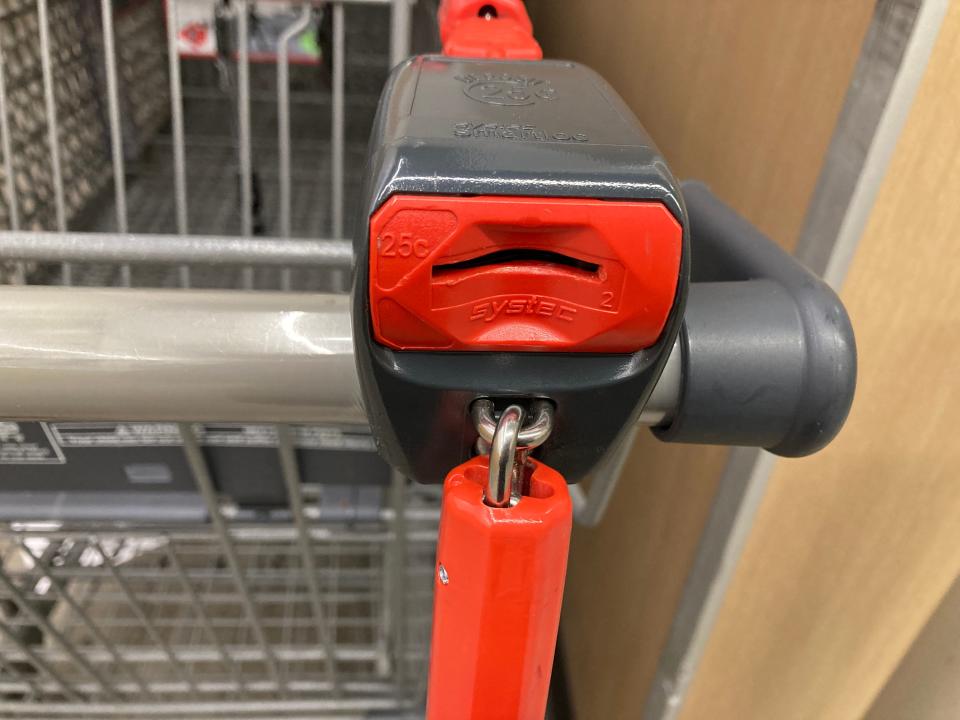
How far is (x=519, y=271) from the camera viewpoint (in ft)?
0.73

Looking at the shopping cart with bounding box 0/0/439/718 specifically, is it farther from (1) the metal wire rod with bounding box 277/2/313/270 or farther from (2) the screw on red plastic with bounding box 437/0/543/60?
(2) the screw on red plastic with bounding box 437/0/543/60

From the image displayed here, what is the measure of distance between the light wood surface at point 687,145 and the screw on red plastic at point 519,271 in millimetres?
232

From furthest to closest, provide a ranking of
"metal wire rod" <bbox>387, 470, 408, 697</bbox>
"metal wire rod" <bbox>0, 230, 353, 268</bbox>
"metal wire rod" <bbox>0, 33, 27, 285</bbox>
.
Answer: "metal wire rod" <bbox>0, 33, 27, 285</bbox>
"metal wire rod" <bbox>387, 470, 408, 697</bbox>
"metal wire rod" <bbox>0, 230, 353, 268</bbox>

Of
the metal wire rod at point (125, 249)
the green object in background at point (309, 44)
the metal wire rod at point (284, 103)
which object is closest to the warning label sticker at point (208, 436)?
the metal wire rod at point (125, 249)

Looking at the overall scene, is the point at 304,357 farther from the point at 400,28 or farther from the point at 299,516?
the point at 400,28

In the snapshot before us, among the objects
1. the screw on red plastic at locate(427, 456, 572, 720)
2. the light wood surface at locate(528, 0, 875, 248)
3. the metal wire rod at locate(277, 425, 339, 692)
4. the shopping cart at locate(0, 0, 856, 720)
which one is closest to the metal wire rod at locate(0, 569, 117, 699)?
the shopping cart at locate(0, 0, 856, 720)

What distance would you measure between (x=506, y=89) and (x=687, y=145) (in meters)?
0.36

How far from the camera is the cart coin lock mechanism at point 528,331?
218 mm

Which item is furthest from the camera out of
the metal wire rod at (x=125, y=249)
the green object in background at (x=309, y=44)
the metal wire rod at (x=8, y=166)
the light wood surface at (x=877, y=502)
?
the green object in background at (x=309, y=44)

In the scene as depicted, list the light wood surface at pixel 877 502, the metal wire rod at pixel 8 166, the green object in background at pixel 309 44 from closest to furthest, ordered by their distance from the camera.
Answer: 1. the light wood surface at pixel 877 502
2. the metal wire rod at pixel 8 166
3. the green object in background at pixel 309 44

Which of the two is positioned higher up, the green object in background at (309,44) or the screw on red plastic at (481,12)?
the screw on red plastic at (481,12)

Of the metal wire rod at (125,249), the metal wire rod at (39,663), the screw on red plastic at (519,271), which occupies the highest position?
the screw on red plastic at (519,271)

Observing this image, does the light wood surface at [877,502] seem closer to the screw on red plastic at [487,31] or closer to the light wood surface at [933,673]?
the light wood surface at [933,673]

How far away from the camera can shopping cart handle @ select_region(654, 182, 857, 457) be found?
0.91 ft
